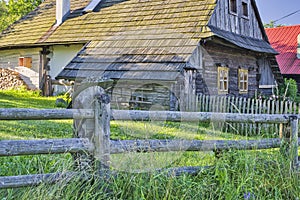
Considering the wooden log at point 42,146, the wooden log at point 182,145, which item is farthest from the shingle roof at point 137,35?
the wooden log at point 42,146

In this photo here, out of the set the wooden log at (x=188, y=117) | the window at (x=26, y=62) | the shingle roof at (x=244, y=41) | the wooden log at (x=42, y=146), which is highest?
the shingle roof at (x=244, y=41)

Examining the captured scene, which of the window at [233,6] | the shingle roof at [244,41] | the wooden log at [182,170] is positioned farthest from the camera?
the window at [233,6]

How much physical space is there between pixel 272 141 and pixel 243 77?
1093cm

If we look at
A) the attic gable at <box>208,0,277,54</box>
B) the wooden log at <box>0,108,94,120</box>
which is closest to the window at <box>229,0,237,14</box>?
the attic gable at <box>208,0,277,54</box>

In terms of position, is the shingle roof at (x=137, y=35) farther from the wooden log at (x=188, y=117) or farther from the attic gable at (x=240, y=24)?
the wooden log at (x=188, y=117)

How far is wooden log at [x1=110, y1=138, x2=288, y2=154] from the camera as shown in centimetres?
330

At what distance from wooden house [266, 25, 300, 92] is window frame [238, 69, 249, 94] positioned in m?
7.35

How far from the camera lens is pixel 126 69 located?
11.8 m

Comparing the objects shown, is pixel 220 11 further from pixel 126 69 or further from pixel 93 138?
pixel 93 138

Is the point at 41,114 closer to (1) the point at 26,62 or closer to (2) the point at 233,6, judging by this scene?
(2) the point at 233,6

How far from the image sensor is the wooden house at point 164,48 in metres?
11.3

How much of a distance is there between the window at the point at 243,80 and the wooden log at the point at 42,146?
12334 mm

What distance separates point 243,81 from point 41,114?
42.2ft

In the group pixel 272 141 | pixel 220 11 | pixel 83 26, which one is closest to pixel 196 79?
pixel 220 11
